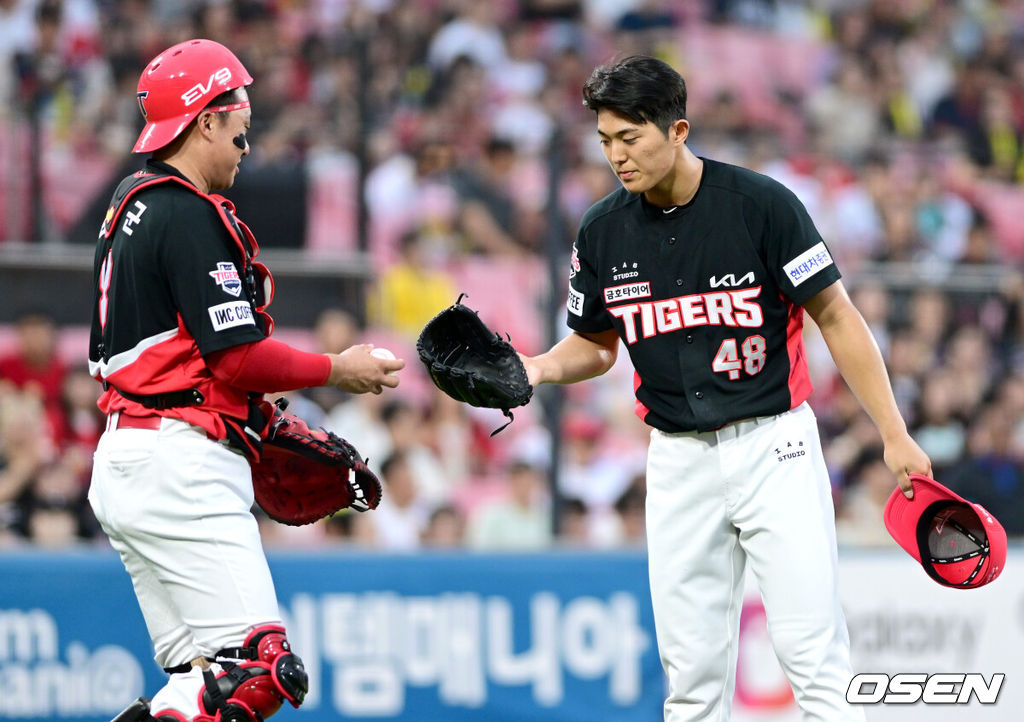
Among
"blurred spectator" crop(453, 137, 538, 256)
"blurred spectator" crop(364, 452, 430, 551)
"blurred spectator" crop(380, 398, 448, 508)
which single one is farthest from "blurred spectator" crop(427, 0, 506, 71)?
"blurred spectator" crop(364, 452, 430, 551)

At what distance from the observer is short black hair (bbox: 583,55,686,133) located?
13.8 ft

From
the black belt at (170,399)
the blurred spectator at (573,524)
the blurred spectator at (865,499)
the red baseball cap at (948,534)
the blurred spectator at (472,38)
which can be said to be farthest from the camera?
the blurred spectator at (472,38)

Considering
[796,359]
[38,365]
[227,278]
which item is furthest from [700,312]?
[38,365]

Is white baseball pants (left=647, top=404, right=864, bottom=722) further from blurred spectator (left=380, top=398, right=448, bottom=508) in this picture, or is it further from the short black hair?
blurred spectator (left=380, top=398, right=448, bottom=508)

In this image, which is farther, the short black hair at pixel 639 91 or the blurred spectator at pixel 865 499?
the blurred spectator at pixel 865 499

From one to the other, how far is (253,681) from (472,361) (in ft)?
4.18

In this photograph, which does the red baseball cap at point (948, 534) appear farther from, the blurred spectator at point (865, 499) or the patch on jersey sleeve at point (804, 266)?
the blurred spectator at point (865, 499)

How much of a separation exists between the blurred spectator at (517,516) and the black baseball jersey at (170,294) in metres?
3.73

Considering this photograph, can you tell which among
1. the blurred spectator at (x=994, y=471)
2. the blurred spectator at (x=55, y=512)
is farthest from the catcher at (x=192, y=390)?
the blurred spectator at (x=994, y=471)

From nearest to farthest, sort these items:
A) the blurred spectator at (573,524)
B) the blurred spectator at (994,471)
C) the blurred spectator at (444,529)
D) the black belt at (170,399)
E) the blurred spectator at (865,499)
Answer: the black belt at (170,399), the blurred spectator at (573,524), the blurred spectator at (444,529), the blurred spectator at (994,471), the blurred spectator at (865,499)

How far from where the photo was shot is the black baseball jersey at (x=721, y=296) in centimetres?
429

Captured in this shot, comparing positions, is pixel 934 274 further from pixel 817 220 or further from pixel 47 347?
pixel 47 347

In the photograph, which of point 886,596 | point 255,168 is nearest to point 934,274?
point 886,596

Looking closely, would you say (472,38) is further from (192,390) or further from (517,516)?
(192,390)
